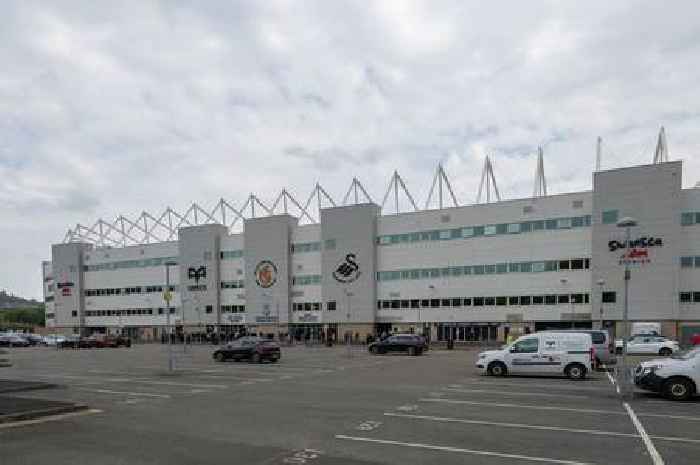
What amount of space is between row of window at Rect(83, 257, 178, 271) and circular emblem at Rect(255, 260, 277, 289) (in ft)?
53.7

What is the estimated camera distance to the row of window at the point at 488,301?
52562 mm

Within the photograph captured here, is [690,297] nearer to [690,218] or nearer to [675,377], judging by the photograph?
[690,218]

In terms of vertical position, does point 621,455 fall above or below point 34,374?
above

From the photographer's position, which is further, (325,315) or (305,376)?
(325,315)

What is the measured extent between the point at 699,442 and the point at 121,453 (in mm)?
10282

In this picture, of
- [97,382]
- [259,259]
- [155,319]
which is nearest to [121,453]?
[97,382]

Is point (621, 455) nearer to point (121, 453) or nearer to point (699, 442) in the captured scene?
point (699, 442)

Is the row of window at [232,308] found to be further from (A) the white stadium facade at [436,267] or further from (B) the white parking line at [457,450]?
(B) the white parking line at [457,450]

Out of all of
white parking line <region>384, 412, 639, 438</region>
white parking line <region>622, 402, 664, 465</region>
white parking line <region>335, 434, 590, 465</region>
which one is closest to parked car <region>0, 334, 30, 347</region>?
white parking line <region>384, 412, 639, 438</region>

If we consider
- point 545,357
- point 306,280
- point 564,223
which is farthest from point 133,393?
point 306,280

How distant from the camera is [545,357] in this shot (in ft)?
72.3

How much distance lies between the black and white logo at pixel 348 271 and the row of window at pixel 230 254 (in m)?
17.6

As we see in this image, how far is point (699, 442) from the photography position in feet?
32.5

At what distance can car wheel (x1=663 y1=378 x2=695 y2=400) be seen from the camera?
15109mm
